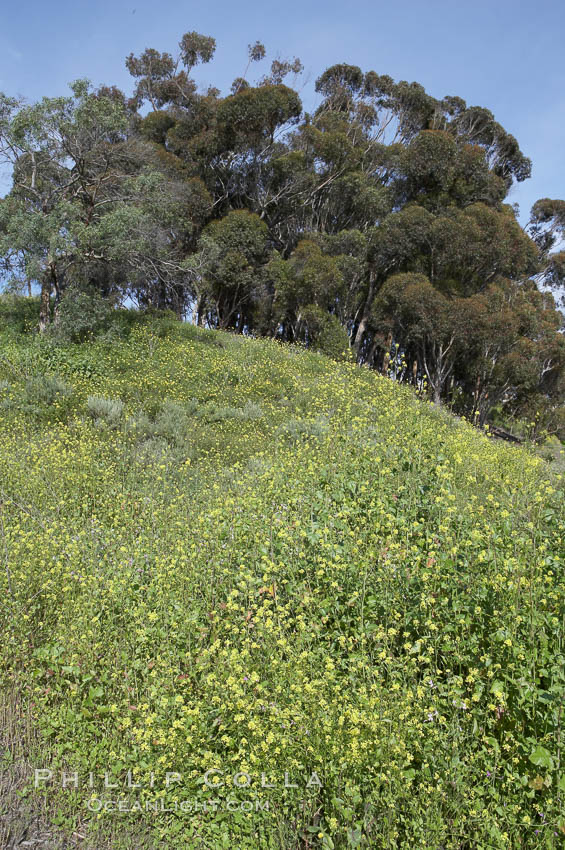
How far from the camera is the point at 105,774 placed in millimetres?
3027

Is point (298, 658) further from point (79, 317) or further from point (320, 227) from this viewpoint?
point (320, 227)

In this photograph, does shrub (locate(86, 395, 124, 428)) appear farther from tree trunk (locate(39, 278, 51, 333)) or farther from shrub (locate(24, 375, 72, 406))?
tree trunk (locate(39, 278, 51, 333))

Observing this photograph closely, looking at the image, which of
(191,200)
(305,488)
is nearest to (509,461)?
(305,488)

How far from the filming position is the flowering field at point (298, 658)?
260 cm

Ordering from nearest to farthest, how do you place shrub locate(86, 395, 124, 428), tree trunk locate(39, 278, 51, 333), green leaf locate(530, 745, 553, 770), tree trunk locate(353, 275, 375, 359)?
green leaf locate(530, 745, 553, 770) → shrub locate(86, 395, 124, 428) → tree trunk locate(39, 278, 51, 333) → tree trunk locate(353, 275, 375, 359)

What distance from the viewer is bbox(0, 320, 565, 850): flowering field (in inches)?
102

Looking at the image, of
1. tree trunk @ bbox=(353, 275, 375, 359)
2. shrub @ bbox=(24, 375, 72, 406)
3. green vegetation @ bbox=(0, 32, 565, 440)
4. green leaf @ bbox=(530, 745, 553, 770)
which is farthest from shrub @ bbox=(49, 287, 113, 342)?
green leaf @ bbox=(530, 745, 553, 770)

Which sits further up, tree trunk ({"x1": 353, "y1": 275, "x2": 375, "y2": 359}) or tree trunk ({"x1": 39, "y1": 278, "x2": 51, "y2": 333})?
tree trunk ({"x1": 353, "y1": 275, "x2": 375, "y2": 359})

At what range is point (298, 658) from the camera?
320cm

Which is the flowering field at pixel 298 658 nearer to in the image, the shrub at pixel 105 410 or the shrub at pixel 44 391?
the shrub at pixel 105 410

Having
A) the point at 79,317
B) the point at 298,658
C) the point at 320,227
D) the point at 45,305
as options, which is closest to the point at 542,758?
the point at 298,658

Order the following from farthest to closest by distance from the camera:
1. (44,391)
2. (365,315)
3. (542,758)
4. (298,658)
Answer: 1. (365,315)
2. (44,391)
3. (298,658)
4. (542,758)

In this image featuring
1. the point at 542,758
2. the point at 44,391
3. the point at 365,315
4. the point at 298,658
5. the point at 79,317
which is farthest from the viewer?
the point at 365,315

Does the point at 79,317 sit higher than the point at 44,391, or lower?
higher
